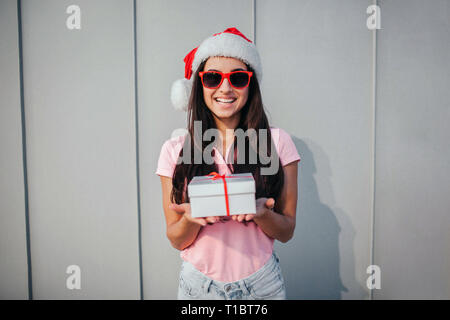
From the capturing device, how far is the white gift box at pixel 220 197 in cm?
67

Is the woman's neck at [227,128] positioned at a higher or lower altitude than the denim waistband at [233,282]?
higher

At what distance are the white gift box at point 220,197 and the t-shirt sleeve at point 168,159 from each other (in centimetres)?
19

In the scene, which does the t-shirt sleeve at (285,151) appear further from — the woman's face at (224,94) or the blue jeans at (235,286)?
the blue jeans at (235,286)

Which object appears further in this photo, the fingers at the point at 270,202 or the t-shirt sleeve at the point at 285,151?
the t-shirt sleeve at the point at 285,151

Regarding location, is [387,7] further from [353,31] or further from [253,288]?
[253,288]

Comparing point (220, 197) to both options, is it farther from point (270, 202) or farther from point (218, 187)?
point (270, 202)

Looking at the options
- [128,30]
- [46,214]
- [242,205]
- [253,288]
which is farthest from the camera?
[46,214]

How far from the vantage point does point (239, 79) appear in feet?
2.63

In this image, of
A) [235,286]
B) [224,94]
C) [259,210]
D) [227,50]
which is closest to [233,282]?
[235,286]

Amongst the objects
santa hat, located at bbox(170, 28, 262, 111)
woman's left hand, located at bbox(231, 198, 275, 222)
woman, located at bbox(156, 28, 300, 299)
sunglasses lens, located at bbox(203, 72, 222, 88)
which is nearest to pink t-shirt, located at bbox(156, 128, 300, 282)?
woman, located at bbox(156, 28, 300, 299)

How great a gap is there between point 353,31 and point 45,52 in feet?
6.59

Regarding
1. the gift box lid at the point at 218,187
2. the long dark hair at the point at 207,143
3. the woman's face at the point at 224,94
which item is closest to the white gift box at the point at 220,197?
the gift box lid at the point at 218,187

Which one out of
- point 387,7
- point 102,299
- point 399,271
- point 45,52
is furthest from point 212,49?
point 399,271

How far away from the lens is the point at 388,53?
148 centimetres
